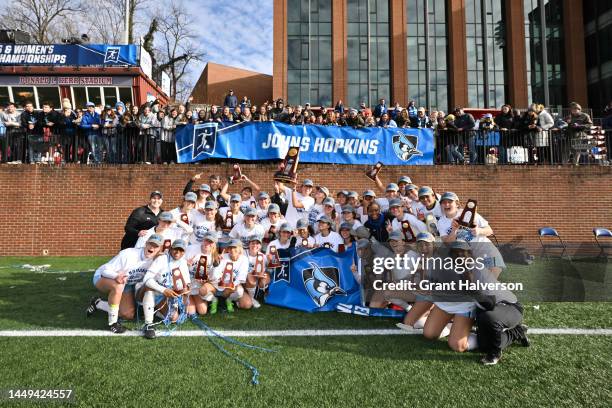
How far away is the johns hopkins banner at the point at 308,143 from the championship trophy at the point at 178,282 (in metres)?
6.83

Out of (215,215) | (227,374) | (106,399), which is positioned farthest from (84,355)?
(215,215)

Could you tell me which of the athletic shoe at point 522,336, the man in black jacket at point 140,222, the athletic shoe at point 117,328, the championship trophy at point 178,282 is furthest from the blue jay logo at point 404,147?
the athletic shoe at point 117,328

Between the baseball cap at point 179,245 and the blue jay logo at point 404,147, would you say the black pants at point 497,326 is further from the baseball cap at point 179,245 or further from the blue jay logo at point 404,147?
the blue jay logo at point 404,147

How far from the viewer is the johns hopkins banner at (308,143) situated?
450 inches

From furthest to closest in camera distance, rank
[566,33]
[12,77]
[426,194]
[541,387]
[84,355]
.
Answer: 1. [566,33]
2. [12,77]
3. [426,194]
4. [84,355]
5. [541,387]

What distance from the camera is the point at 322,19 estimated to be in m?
31.1

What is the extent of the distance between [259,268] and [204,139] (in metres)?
6.79

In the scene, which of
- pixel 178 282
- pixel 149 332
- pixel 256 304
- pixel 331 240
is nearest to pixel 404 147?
pixel 331 240

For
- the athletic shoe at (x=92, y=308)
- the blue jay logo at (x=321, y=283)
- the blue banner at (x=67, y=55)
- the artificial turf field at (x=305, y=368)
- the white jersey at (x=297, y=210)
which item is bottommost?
the artificial turf field at (x=305, y=368)

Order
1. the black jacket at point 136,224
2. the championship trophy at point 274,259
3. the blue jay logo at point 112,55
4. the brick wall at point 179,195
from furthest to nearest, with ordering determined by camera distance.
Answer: the blue jay logo at point 112,55
the brick wall at point 179,195
the black jacket at point 136,224
the championship trophy at point 274,259

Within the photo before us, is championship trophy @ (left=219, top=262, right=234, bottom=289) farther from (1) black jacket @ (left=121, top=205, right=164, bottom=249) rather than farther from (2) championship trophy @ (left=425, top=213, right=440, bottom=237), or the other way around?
(2) championship trophy @ (left=425, top=213, right=440, bottom=237)

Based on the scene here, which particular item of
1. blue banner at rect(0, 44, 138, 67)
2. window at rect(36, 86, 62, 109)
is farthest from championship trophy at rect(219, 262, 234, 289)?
window at rect(36, 86, 62, 109)

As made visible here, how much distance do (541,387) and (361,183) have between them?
8433mm

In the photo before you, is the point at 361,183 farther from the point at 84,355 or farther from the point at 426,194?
the point at 84,355
